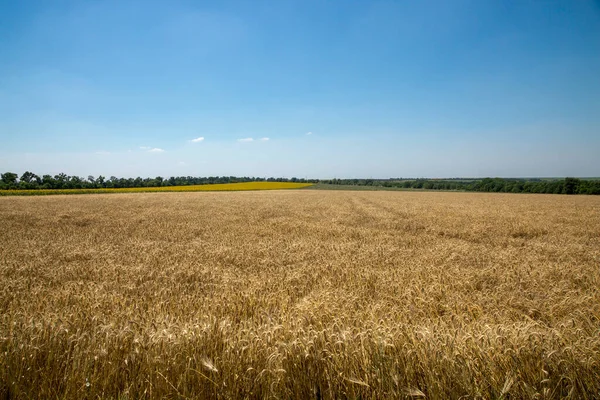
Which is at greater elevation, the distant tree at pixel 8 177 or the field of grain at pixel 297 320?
the distant tree at pixel 8 177

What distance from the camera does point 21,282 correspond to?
5863 millimetres

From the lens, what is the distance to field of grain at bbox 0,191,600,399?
2.34m

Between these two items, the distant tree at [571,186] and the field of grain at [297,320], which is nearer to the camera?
the field of grain at [297,320]

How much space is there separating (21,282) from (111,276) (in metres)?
1.79

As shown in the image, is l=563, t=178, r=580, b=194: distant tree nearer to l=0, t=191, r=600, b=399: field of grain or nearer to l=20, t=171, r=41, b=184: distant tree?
l=0, t=191, r=600, b=399: field of grain

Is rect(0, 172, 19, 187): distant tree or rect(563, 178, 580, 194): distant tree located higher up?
rect(0, 172, 19, 187): distant tree

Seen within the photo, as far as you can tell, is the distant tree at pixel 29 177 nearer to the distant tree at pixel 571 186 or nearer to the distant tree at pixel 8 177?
the distant tree at pixel 8 177

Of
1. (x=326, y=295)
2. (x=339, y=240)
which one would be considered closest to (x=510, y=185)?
(x=339, y=240)

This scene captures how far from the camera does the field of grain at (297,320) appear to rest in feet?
7.67

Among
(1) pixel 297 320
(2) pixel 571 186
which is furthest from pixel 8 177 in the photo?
A: (2) pixel 571 186

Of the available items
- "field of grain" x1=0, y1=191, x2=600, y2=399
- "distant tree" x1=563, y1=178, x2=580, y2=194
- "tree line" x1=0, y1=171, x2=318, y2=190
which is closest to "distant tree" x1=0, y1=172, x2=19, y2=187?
"tree line" x1=0, y1=171, x2=318, y2=190

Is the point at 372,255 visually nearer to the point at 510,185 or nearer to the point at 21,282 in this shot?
the point at 21,282

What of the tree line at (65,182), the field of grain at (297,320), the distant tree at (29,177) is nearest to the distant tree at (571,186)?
the field of grain at (297,320)

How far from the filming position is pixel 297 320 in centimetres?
355
